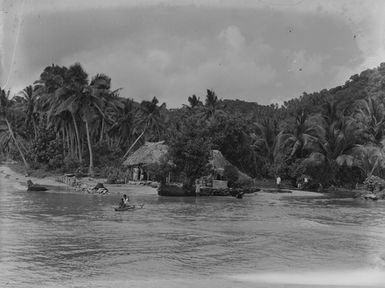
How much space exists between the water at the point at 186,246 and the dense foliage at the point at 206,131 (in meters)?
12.7

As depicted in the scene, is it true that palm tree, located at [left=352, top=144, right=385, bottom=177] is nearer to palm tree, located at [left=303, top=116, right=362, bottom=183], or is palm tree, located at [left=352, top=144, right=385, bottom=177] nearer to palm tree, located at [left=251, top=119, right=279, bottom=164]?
palm tree, located at [left=303, top=116, right=362, bottom=183]

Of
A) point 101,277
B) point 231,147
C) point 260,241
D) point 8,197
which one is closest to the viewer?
point 101,277

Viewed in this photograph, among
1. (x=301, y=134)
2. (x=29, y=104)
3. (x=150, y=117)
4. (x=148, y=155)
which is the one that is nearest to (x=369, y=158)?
(x=301, y=134)

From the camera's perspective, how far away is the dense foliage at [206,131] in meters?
42.3

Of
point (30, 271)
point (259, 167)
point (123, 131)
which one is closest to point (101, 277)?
point (30, 271)

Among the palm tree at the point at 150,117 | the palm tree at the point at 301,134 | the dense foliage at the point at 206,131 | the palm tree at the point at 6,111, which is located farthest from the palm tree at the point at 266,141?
the palm tree at the point at 6,111

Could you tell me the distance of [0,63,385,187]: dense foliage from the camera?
42344mm

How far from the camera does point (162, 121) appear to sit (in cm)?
6372

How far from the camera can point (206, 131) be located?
3675 centimetres

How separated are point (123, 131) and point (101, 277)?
50.5 m

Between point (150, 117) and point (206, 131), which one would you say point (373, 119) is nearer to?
point (206, 131)

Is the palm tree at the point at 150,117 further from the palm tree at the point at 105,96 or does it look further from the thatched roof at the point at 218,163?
the thatched roof at the point at 218,163

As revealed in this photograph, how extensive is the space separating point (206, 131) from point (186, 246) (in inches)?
849

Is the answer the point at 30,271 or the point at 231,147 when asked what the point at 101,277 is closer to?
the point at 30,271
